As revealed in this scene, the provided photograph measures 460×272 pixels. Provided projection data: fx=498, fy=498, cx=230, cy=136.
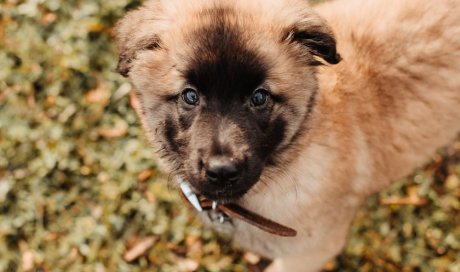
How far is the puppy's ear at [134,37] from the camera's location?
2.28 m

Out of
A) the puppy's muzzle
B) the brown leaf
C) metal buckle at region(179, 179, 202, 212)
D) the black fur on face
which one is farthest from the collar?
the brown leaf

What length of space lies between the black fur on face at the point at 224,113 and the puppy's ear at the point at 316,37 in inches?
10.8

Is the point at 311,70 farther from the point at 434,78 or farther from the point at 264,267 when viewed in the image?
the point at 264,267

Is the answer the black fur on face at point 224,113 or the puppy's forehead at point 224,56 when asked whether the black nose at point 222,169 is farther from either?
the puppy's forehead at point 224,56

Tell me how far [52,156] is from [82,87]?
2.04 feet

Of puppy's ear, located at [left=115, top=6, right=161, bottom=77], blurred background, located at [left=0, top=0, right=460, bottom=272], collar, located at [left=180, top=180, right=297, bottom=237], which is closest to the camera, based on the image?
puppy's ear, located at [left=115, top=6, right=161, bottom=77]

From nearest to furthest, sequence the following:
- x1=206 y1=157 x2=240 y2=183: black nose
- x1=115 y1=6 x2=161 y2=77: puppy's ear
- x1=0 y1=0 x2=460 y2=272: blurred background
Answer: x1=206 y1=157 x2=240 y2=183: black nose → x1=115 y1=6 x2=161 y2=77: puppy's ear → x1=0 y1=0 x2=460 y2=272: blurred background

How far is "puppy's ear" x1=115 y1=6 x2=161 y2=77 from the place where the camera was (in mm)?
2277

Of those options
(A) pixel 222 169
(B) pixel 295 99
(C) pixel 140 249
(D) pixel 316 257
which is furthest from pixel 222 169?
(C) pixel 140 249

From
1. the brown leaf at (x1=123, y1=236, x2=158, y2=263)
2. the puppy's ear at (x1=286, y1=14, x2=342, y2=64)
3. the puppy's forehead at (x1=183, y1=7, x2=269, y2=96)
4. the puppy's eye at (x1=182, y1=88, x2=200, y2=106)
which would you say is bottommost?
the brown leaf at (x1=123, y1=236, x2=158, y2=263)

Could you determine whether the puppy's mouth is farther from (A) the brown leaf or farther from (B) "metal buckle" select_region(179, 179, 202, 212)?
(A) the brown leaf

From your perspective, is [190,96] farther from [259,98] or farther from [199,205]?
[199,205]

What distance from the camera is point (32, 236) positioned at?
11.9 feet

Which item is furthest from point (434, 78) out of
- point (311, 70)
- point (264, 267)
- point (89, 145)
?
point (89, 145)
